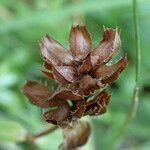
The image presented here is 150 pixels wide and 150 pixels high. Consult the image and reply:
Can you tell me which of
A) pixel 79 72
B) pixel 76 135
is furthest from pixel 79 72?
pixel 76 135

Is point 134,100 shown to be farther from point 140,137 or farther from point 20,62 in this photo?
point 20,62

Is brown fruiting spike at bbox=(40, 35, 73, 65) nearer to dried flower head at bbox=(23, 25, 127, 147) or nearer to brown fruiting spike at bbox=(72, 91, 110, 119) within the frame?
dried flower head at bbox=(23, 25, 127, 147)

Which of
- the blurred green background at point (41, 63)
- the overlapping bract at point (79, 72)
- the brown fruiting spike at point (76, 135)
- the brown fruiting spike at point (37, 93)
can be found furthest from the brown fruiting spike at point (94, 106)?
the blurred green background at point (41, 63)

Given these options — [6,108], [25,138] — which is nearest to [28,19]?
[6,108]

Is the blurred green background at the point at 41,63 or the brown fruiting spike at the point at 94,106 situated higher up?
the brown fruiting spike at the point at 94,106

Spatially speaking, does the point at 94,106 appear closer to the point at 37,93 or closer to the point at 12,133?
the point at 37,93

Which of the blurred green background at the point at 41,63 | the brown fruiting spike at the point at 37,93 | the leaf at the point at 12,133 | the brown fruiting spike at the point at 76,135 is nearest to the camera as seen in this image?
the brown fruiting spike at the point at 37,93

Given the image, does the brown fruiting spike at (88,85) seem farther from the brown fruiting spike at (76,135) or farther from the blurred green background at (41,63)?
the blurred green background at (41,63)
